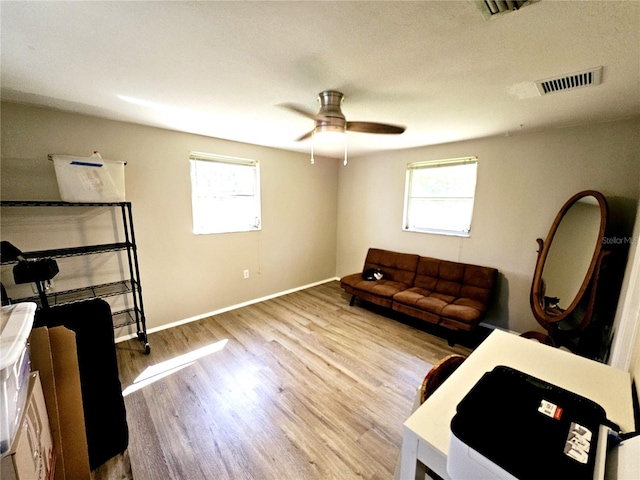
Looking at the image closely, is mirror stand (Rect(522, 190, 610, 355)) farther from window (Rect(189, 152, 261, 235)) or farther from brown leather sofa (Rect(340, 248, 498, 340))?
window (Rect(189, 152, 261, 235))

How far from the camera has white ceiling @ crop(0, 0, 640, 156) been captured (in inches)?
38.9

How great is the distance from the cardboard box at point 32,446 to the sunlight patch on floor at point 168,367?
92 cm

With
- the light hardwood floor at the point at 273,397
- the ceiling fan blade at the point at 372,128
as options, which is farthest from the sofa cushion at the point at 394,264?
the ceiling fan blade at the point at 372,128

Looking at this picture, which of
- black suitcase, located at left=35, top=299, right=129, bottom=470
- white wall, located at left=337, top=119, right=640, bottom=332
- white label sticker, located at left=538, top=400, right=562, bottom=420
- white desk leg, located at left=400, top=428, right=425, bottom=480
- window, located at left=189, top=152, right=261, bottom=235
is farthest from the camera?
window, located at left=189, top=152, right=261, bottom=235

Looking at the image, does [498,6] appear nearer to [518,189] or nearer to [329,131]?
[329,131]

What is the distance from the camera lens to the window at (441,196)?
314cm

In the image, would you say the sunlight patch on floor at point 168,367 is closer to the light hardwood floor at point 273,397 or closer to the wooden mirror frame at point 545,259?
the light hardwood floor at point 273,397

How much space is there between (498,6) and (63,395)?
8.37 feet

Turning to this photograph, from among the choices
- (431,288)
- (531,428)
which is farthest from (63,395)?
(431,288)

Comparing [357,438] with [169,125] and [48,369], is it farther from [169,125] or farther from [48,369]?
[169,125]

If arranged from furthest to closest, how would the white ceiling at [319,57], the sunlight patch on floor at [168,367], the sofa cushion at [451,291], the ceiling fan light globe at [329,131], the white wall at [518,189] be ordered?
the sofa cushion at [451,291] → the white wall at [518,189] → the sunlight patch on floor at [168,367] → the ceiling fan light globe at [329,131] → the white ceiling at [319,57]

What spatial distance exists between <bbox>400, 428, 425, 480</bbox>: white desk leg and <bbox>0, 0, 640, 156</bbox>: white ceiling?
1.54 meters

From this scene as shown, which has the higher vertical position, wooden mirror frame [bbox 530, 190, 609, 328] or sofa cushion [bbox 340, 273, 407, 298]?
wooden mirror frame [bbox 530, 190, 609, 328]

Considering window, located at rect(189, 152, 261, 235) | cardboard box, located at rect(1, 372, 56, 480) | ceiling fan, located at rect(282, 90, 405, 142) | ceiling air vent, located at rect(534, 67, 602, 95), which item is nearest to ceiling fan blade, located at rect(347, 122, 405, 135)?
ceiling fan, located at rect(282, 90, 405, 142)
